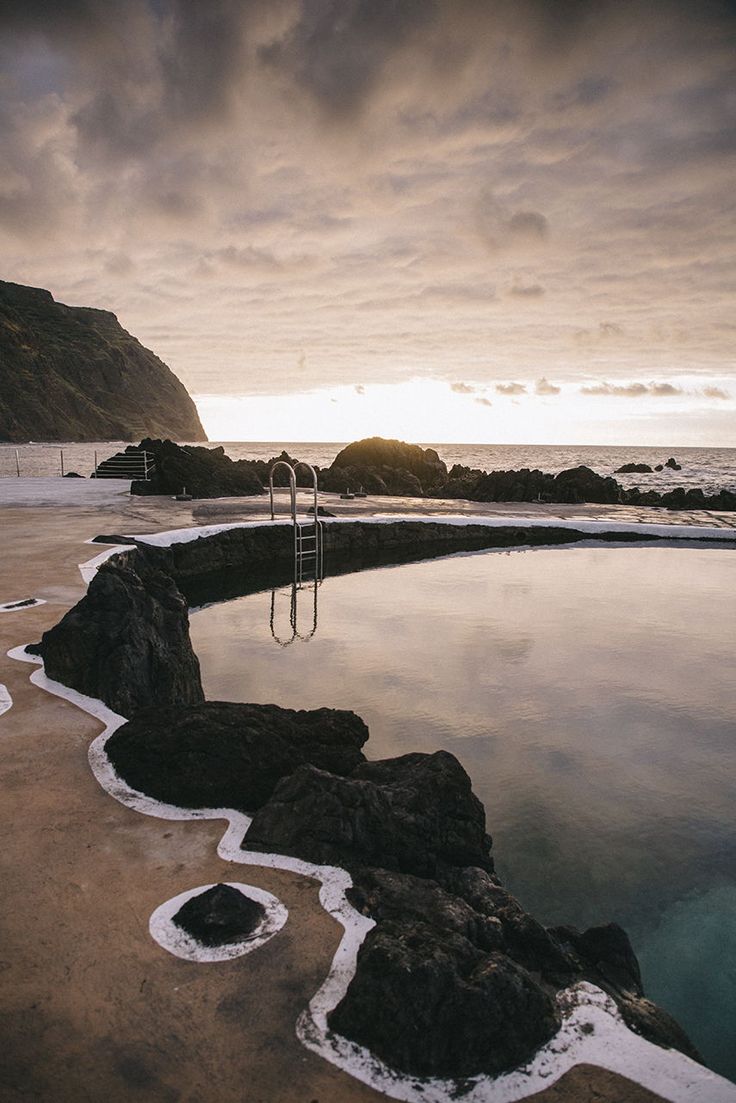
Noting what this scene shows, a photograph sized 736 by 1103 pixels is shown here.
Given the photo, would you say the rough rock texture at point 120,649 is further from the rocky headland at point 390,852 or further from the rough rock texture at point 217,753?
the rough rock texture at point 217,753

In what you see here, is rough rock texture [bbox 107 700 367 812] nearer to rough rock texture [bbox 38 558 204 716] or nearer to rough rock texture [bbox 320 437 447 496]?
rough rock texture [bbox 38 558 204 716]

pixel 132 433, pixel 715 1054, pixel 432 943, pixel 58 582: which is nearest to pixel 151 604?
pixel 58 582

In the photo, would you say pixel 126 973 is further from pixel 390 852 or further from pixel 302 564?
pixel 302 564

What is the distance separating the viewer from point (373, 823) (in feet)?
13.3

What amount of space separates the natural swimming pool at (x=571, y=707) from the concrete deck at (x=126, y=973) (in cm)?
271

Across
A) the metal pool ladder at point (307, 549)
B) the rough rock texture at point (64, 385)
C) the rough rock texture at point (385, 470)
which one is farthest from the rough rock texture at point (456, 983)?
the rough rock texture at point (64, 385)

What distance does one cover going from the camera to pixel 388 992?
266cm

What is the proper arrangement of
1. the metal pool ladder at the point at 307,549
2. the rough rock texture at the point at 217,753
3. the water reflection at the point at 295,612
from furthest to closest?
the metal pool ladder at the point at 307,549, the water reflection at the point at 295,612, the rough rock texture at the point at 217,753

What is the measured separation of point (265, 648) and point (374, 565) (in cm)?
772

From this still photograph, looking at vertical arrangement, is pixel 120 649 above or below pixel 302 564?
above

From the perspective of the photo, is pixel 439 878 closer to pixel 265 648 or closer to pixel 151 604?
pixel 151 604

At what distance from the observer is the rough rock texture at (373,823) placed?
3.92 meters

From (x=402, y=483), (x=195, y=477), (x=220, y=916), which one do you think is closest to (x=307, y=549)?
(x=195, y=477)

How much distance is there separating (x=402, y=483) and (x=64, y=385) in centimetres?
14522
